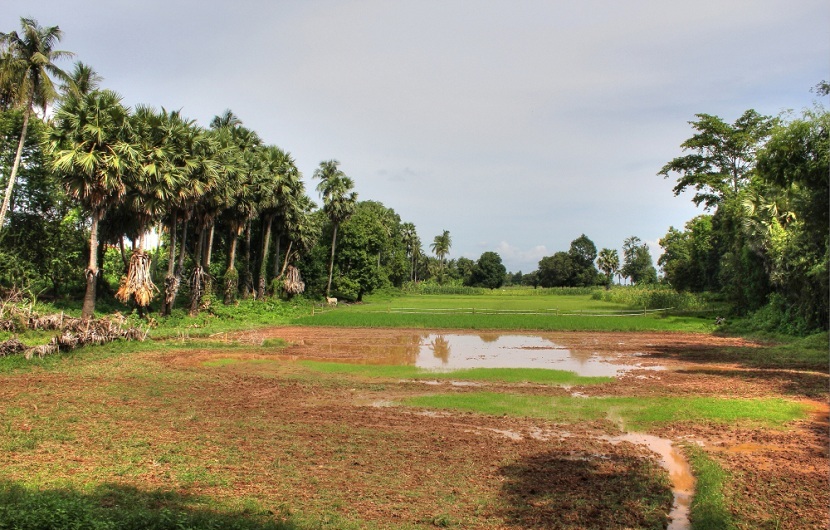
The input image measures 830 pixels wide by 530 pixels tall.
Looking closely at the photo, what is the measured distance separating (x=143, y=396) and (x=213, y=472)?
6911mm

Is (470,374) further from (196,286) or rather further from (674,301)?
(674,301)

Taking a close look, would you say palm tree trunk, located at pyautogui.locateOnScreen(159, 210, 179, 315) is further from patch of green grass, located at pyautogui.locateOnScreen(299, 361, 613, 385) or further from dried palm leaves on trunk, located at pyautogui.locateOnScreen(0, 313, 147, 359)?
→ patch of green grass, located at pyautogui.locateOnScreen(299, 361, 613, 385)

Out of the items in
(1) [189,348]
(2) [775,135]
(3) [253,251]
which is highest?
(2) [775,135]

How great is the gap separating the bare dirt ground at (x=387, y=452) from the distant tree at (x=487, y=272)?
354ft

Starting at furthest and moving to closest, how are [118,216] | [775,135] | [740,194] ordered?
[740,194], [118,216], [775,135]

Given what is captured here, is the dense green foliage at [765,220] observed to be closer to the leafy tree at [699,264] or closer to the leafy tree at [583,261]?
the leafy tree at [699,264]

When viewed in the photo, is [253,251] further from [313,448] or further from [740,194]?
[313,448]

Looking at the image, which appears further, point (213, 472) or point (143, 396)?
point (143, 396)

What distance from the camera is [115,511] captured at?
680cm

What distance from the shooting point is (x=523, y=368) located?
2127cm

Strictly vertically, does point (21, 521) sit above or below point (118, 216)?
below

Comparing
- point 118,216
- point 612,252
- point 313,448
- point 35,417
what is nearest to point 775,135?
point 313,448

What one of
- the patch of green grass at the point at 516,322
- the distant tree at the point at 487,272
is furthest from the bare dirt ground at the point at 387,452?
the distant tree at the point at 487,272

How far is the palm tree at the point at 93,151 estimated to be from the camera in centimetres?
2540
